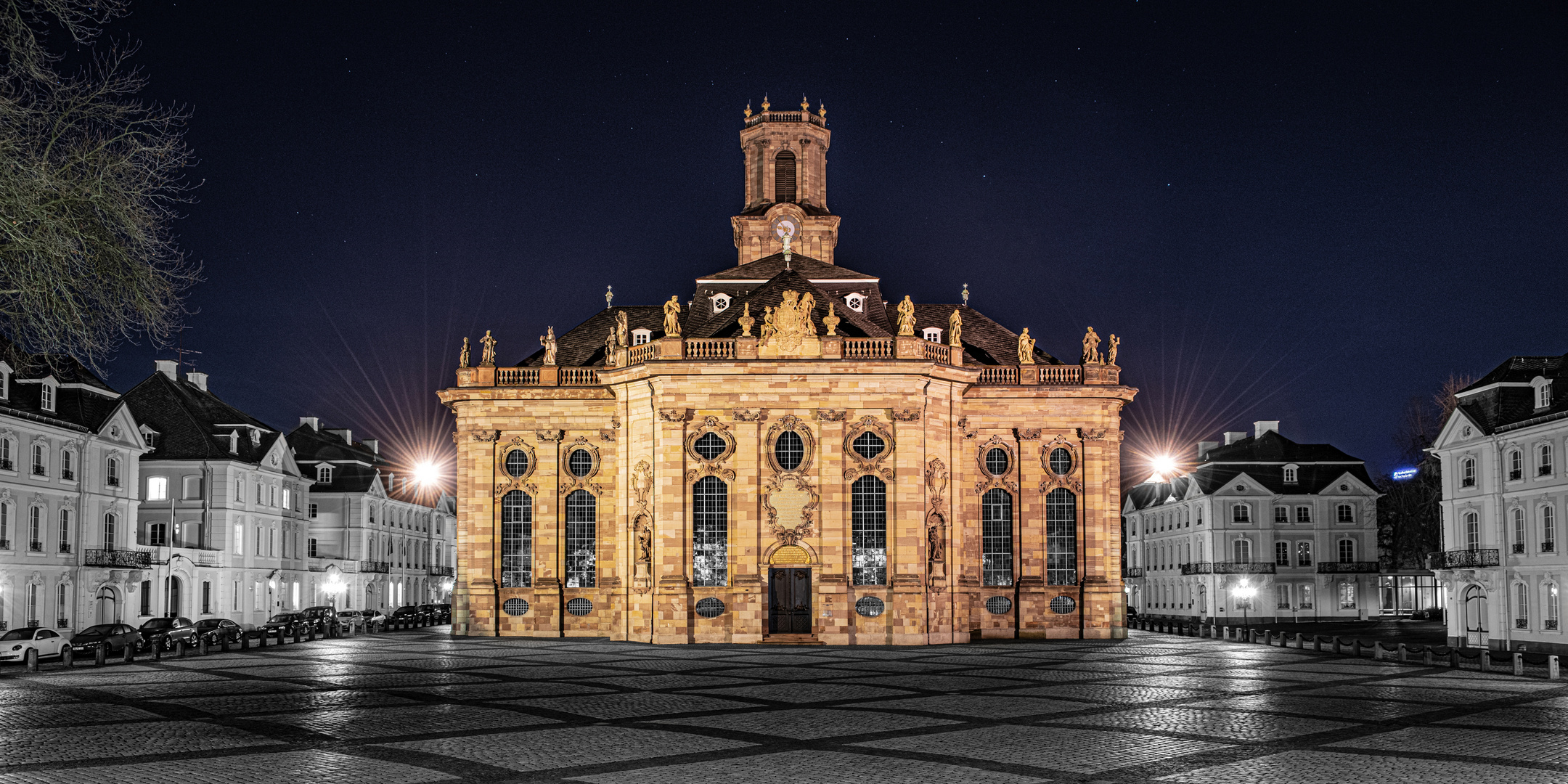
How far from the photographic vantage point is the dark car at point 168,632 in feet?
161

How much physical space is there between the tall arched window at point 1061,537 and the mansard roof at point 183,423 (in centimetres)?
4250

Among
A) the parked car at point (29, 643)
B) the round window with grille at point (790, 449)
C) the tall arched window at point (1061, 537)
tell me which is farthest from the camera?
the tall arched window at point (1061, 537)

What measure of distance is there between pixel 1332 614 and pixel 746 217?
5002 cm

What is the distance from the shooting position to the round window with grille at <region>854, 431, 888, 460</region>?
176 feet

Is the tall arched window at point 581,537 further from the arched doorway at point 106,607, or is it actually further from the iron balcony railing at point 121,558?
the arched doorway at point 106,607

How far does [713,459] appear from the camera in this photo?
53.7 meters

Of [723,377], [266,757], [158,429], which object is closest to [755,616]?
[723,377]

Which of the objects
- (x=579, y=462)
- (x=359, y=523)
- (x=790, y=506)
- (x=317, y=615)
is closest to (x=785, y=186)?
(x=579, y=462)

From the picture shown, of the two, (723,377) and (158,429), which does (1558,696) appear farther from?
(158,429)

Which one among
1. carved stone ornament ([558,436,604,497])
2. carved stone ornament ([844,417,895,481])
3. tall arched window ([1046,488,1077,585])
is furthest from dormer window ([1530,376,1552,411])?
carved stone ornament ([558,436,604,497])

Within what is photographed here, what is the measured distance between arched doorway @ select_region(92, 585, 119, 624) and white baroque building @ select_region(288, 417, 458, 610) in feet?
79.7

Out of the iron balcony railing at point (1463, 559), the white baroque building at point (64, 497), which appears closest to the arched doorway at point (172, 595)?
the white baroque building at point (64, 497)

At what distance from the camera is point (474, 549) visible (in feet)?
198

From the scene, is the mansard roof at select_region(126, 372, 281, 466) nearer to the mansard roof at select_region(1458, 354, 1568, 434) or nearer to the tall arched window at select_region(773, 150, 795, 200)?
the tall arched window at select_region(773, 150, 795, 200)
